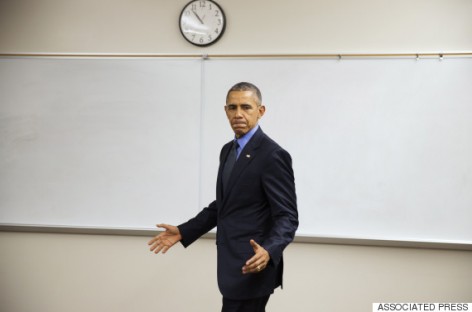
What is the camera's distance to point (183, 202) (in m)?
3.22

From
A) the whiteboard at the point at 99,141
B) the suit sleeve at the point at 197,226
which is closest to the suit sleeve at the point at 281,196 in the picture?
the suit sleeve at the point at 197,226

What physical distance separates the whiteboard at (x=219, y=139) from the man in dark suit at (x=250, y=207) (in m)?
1.27

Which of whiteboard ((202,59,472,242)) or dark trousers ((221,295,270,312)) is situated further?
whiteboard ((202,59,472,242))

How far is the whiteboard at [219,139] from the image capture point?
10.0ft

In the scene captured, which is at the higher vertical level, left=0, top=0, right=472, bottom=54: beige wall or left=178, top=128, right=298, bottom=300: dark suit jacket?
left=0, top=0, right=472, bottom=54: beige wall

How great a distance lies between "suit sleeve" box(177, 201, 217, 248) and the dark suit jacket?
0.69 feet

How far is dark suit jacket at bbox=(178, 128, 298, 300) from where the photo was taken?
1780mm

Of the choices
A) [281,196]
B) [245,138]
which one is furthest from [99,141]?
[281,196]

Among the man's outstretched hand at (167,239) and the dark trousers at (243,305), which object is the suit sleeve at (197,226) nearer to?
the man's outstretched hand at (167,239)

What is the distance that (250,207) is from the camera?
1.84 m

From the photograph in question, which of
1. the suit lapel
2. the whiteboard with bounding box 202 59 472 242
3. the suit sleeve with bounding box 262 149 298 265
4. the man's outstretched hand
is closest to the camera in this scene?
the suit sleeve with bounding box 262 149 298 265

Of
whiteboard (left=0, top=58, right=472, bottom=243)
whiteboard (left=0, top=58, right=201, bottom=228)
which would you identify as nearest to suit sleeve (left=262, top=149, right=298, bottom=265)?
whiteboard (left=0, top=58, right=472, bottom=243)

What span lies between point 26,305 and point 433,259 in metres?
2.65

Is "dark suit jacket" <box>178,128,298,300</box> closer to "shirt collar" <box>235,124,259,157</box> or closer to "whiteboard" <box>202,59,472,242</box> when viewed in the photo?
"shirt collar" <box>235,124,259,157</box>
